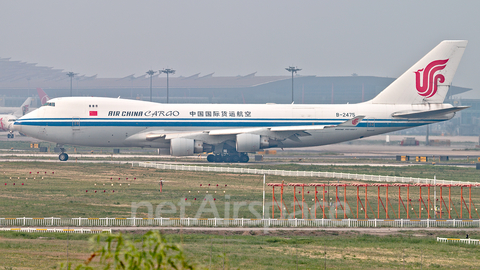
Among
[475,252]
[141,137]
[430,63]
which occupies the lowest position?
[475,252]

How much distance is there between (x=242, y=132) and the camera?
67625 millimetres

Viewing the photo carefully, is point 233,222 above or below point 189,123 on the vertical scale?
below

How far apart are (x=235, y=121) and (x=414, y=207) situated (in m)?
31.9

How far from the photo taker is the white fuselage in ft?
222

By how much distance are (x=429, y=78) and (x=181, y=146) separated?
3096cm

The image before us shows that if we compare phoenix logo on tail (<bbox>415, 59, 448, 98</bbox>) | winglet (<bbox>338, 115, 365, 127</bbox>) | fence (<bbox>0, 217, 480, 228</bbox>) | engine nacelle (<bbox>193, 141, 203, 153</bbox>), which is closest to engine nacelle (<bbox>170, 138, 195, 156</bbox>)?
engine nacelle (<bbox>193, 141, 203, 153</bbox>)

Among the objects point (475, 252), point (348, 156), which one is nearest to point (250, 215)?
point (475, 252)

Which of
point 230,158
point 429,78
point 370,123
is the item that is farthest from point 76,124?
point 429,78

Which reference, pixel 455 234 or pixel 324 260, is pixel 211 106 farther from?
pixel 324 260

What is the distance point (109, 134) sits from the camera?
67750mm

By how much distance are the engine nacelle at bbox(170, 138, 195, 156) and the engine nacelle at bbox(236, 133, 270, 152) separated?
5383 millimetres

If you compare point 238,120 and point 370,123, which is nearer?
point 238,120

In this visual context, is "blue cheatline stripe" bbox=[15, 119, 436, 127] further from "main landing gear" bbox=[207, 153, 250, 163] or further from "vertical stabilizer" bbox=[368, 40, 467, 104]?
"main landing gear" bbox=[207, 153, 250, 163]

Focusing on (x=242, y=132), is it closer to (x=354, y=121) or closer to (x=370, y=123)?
(x=354, y=121)
